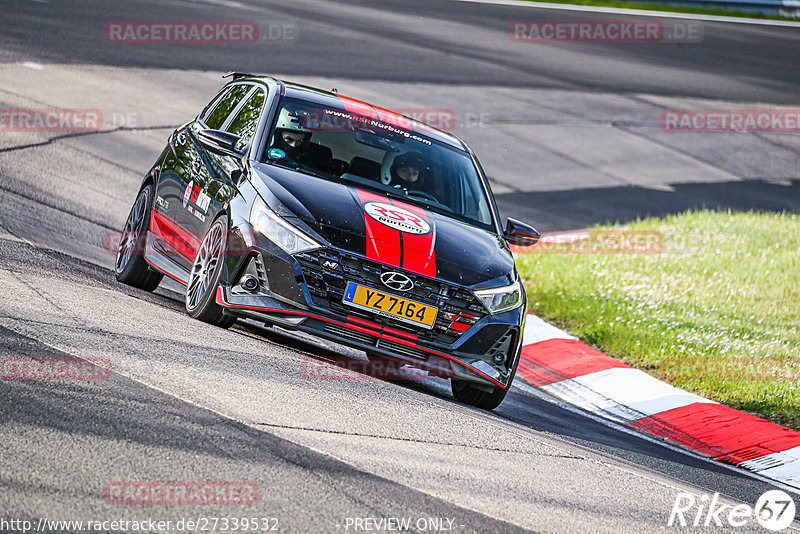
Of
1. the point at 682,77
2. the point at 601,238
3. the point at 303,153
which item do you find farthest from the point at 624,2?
the point at 303,153

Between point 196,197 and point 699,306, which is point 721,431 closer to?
point 699,306

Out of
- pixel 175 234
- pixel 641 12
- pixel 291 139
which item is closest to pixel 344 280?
pixel 291 139

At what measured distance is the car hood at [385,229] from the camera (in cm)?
663

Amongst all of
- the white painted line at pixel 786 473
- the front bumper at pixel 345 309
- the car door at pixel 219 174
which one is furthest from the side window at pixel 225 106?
the white painted line at pixel 786 473

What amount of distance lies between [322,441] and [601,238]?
9.16 m

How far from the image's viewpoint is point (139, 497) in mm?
4133

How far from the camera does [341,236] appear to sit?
662 cm


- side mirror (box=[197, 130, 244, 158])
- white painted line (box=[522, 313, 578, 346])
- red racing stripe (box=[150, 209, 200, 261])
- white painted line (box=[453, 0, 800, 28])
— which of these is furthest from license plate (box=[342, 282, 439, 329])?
white painted line (box=[453, 0, 800, 28])

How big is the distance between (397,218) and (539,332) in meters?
3.62

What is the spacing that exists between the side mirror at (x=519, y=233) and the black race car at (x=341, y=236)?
0.01m

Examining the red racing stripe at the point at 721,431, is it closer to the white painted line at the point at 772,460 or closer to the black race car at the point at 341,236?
the white painted line at the point at 772,460

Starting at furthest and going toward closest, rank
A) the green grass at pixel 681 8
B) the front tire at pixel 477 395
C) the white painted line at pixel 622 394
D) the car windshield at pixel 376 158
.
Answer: the green grass at pixel 681 8 → the white painted line at pixel 622 394 → the car windshield at pixel 376 158 → the front tire at pixel 477 395

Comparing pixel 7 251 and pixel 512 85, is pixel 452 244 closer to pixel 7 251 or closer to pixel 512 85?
pixel 7 251

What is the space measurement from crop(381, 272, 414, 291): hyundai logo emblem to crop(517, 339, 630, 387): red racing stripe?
268 cm
